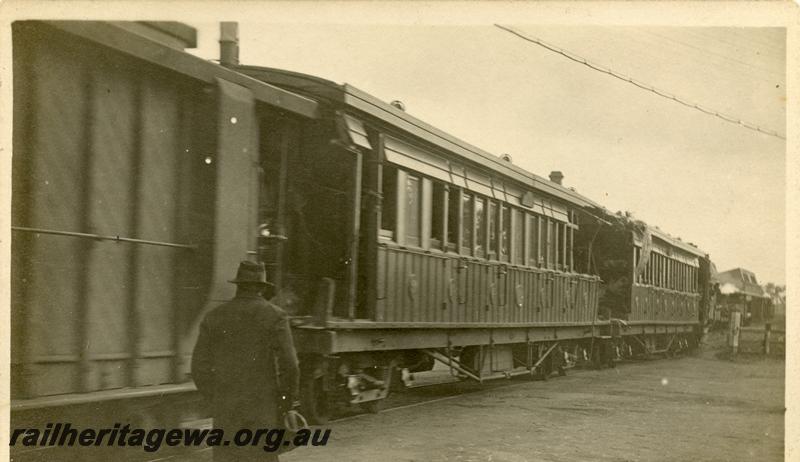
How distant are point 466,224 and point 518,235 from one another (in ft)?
7.43

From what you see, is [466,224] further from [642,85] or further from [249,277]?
[249,277]

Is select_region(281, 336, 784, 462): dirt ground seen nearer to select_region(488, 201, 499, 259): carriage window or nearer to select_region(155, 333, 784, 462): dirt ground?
select_region(155, 333, 784, 462): dirt ground

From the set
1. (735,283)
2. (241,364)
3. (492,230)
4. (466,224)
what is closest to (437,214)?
(466,224)

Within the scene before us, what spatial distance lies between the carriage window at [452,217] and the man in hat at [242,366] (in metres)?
5.65

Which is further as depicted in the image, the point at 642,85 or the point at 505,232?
the point at 505,232

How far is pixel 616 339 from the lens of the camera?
17766 millimetres

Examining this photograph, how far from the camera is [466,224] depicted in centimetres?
1079

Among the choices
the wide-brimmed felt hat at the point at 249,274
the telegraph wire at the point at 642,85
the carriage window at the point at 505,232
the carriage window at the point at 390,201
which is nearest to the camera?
the wide-brimmed felt hat at the point at 249,274

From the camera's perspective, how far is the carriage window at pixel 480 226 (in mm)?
11109

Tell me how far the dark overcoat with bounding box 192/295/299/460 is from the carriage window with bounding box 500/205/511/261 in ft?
24.6

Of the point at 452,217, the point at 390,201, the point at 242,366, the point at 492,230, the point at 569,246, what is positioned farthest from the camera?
the point at 569,246

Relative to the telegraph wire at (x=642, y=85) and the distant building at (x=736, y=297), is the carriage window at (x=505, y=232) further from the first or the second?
the distant building at (x=736, y=297)

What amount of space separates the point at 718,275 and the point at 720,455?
27.7 metres

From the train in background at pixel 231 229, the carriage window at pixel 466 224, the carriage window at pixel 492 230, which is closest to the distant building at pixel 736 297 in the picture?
the train in background at pixel 231 229
